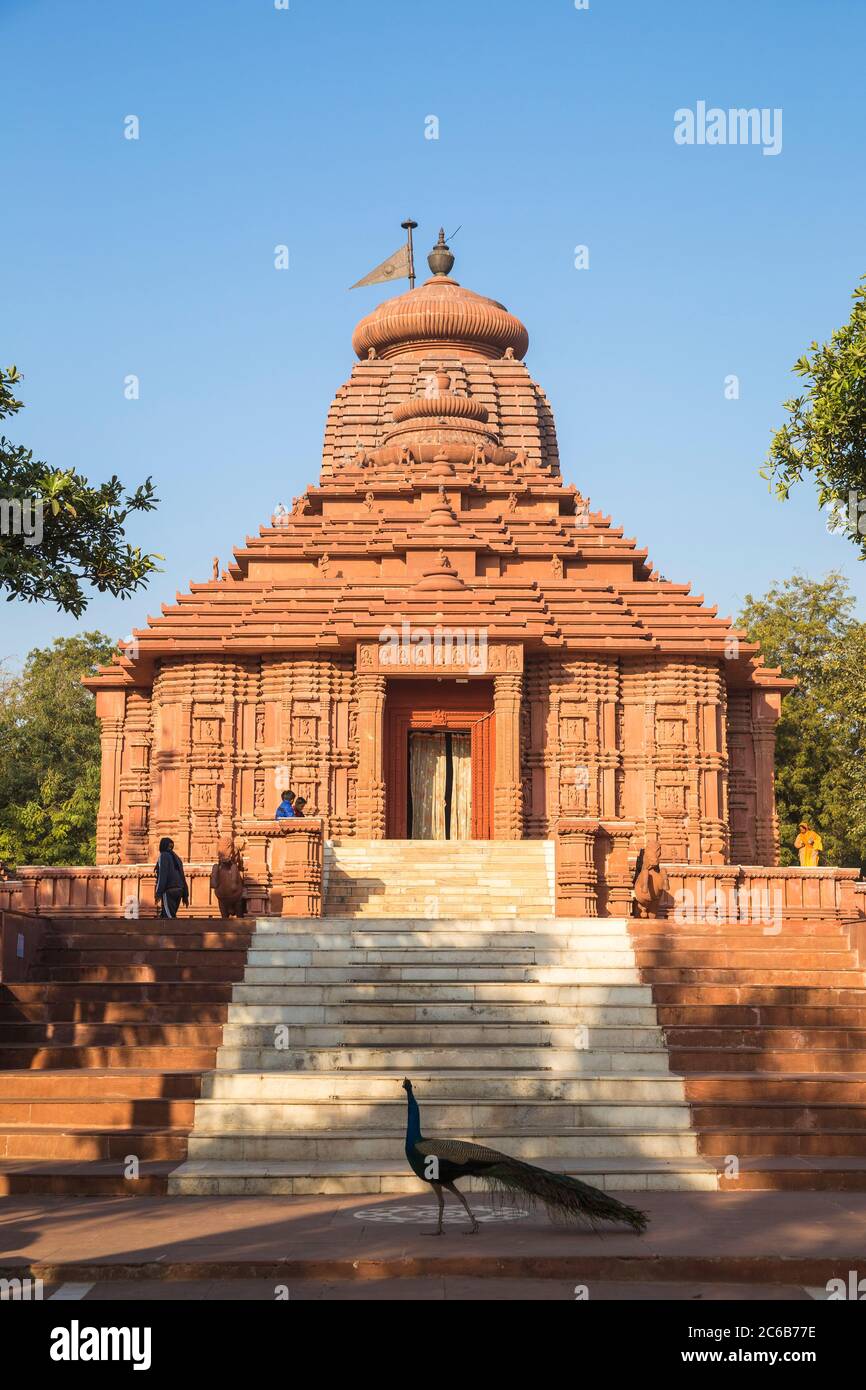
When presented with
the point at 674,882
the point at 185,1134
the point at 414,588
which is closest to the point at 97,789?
the point at 414,588

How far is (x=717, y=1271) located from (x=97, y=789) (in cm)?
3896

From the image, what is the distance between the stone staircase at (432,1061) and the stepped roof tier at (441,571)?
35.2 feet

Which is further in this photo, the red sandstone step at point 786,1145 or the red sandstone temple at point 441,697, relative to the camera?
the red sandstone temple at point 441,697

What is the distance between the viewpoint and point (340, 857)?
944 inches

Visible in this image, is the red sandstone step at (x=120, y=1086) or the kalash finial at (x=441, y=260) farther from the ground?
the kalash finial at (x=441, y=260)

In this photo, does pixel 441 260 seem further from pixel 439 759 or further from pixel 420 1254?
pixel 420 1254

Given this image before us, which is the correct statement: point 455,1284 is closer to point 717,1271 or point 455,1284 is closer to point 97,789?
point 717,1271

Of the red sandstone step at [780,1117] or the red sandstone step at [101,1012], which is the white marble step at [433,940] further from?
the red sandstone step at [780,1117]

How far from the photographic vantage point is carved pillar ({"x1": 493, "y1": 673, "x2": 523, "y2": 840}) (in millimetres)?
27391

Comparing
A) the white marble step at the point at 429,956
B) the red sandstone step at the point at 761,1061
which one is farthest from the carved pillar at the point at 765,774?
the red sandstone step at the point at 761,1061

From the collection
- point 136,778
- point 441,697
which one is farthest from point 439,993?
point 136,778

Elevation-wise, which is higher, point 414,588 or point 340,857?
point 414,588

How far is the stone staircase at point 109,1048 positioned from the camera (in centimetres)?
1334

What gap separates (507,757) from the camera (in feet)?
90.5
